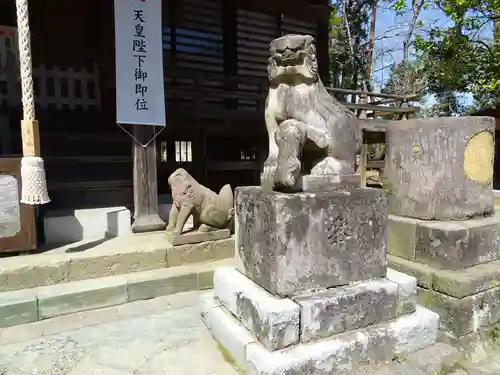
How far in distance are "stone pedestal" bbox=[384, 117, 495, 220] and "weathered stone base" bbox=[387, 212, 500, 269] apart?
0.14 meters

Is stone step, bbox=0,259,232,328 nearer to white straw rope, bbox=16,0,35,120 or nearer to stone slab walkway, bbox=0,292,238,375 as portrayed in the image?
stone slab walkway, bbox=0,292,238,375

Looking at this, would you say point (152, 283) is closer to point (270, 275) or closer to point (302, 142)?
point (270, 275)

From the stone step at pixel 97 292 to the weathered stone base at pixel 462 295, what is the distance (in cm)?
230

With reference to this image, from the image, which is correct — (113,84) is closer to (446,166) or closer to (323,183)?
(323,183)

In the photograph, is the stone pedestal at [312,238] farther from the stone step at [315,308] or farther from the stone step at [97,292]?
the stone step at [97,292]

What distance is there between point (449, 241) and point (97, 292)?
3.34m

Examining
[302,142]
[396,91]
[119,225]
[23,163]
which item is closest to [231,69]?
[119,225]

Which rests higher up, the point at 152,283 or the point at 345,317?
the point at 345,317

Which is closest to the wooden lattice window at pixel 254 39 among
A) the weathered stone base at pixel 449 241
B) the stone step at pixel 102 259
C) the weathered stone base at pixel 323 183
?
the stone step at pixel 102 259

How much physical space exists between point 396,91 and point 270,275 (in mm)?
18449

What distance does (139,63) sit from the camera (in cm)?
479

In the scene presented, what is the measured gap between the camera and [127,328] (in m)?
3.15

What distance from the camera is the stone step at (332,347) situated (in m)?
2.13

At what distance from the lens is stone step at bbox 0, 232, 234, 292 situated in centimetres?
364
